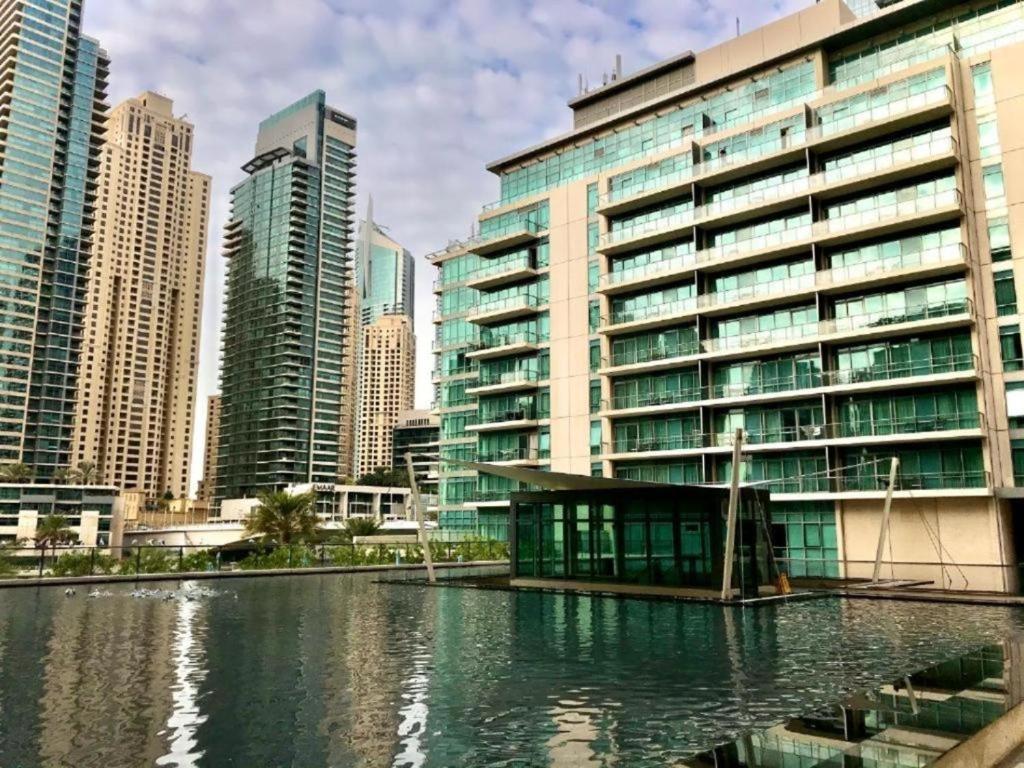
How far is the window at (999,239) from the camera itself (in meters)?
39.1

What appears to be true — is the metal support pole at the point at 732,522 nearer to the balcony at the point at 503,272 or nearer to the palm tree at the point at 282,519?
the balcony at the point at 503,272

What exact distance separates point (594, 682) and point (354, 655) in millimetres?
5180

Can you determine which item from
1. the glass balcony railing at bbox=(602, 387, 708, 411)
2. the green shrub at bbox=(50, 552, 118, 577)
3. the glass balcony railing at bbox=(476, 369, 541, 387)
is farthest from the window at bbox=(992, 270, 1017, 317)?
the green shrub at bbox=(50, 552, 118, 577)

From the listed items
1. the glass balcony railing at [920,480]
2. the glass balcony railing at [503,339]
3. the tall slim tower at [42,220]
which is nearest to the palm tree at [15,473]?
the tall slim tower at [42,220]

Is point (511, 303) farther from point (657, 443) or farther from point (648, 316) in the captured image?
point (657, 443)

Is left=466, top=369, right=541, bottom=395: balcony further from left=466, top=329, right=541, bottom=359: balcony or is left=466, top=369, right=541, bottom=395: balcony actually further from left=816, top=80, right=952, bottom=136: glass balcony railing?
left=816, top=80, right=952, bottom=136: glass balcony railing

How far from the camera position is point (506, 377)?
2359 inches

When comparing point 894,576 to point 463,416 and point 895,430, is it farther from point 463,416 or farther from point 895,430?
point 463,416

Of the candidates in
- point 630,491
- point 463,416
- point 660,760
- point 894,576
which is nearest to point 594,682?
point 660,760

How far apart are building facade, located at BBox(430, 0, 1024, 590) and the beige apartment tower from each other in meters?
145

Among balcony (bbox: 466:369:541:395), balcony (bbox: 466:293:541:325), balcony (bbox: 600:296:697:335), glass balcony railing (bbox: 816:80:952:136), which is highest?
glass balcony railing (bbox: 816:80:952:136)

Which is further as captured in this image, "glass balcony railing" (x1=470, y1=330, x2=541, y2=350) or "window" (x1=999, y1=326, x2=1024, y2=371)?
"glass balcony railing" (x1=470, y1=330, x2=541, y2=350)

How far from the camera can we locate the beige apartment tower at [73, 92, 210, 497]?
178000 mm

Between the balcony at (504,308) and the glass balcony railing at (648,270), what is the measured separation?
735cm
